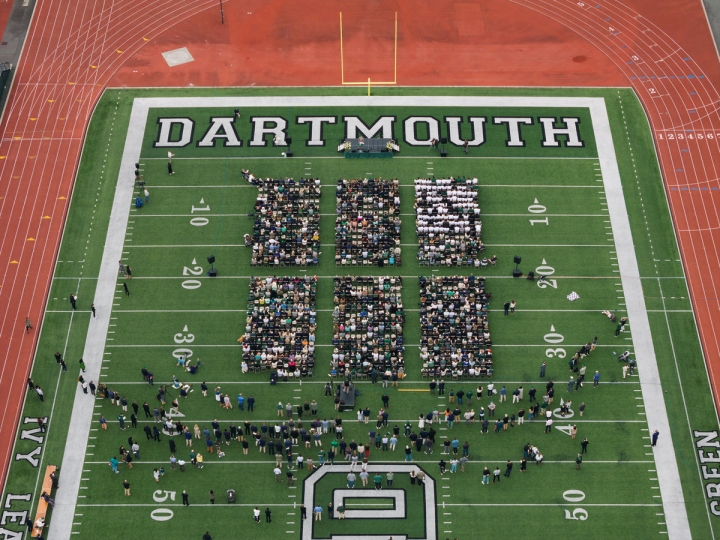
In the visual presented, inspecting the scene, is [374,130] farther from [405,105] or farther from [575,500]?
[575,500]

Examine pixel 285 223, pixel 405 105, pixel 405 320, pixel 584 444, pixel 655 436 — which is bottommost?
pixel 584 444

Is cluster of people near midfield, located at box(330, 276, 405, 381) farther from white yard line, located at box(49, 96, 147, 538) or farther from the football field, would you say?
white yard line, located at box(49, 96, 147, 538)

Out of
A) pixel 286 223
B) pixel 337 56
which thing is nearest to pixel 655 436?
pixel 286 223

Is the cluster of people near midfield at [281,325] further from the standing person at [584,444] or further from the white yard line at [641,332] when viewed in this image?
the white yard line at [641,332]

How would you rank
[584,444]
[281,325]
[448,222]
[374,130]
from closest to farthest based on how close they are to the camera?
[584,444] < [281,325] < [448,222] < [374,130]

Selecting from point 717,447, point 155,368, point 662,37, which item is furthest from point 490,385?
point 662,37

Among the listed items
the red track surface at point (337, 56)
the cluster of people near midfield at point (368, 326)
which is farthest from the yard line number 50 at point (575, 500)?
the red track surface at point (337, 56)

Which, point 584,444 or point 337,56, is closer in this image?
point 584,444
